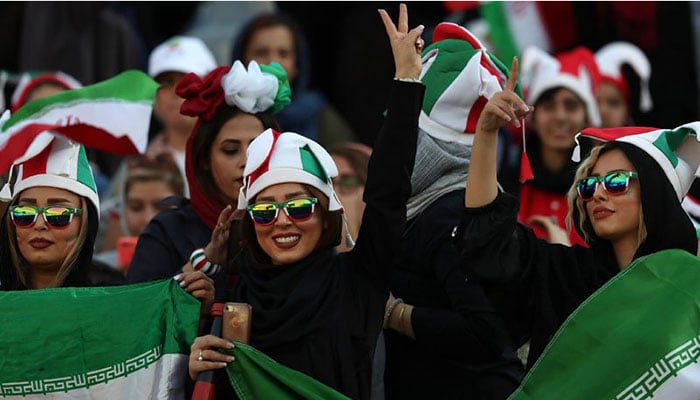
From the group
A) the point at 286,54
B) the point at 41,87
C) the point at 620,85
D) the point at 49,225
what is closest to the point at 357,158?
the point at 49,225

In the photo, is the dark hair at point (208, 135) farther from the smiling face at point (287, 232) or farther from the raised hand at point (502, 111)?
the raised hand at point (502, 111)

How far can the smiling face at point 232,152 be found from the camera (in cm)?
659

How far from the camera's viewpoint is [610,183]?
5.62 metres

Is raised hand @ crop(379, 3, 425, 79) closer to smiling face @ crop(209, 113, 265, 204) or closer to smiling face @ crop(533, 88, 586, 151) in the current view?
smiling face @ crop(209, 113, 265, 204)

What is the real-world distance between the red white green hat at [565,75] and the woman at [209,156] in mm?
2524

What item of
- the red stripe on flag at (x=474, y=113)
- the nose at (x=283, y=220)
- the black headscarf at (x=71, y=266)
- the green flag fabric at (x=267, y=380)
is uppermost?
the red stripe on flag at (x=474, y=113)

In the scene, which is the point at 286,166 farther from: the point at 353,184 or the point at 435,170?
the point at 353,184

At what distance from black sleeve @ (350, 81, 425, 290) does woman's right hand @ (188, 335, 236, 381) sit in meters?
0.59

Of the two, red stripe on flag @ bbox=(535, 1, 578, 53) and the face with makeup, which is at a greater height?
red stripe on flag @ bbox=(535, 1, 578, 53)

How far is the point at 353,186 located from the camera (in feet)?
24.5

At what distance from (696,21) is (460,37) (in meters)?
4.35

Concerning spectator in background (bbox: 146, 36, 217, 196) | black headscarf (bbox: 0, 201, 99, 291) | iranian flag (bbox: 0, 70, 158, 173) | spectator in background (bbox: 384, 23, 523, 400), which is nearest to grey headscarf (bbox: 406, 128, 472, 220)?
spectator in background (bbox: 384, 23, 523, 400)

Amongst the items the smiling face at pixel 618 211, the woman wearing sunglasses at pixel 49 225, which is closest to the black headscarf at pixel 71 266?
the woman wearing sunglasses at pixel 49 225

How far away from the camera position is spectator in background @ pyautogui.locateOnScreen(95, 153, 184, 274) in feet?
27.6
